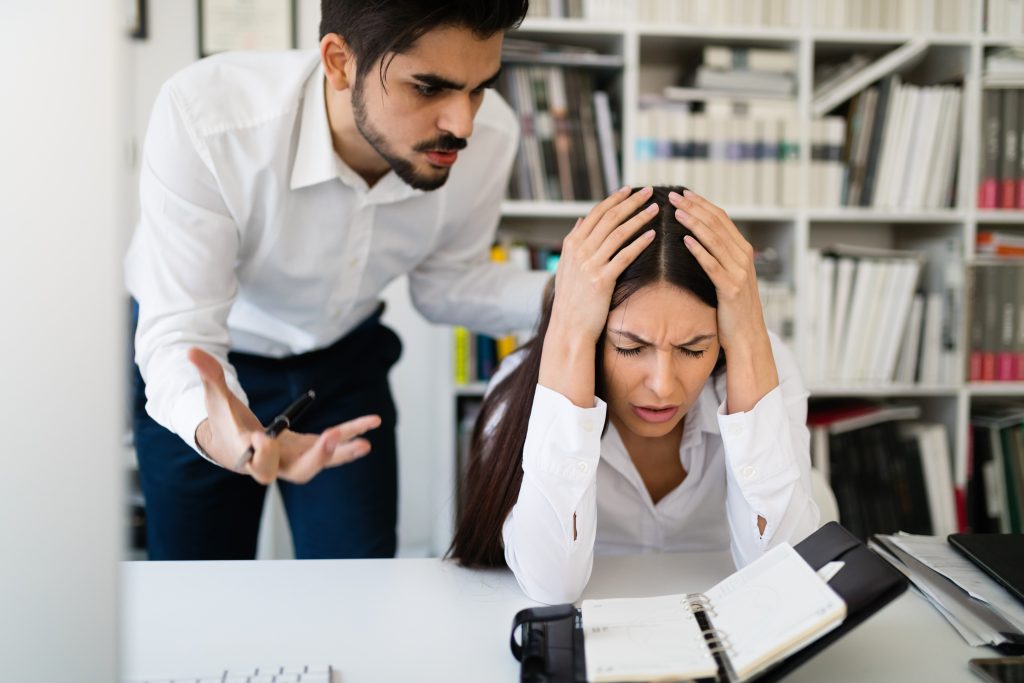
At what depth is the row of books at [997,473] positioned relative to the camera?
2324mm

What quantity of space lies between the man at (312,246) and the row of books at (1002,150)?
150cm

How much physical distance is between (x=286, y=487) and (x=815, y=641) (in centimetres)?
106

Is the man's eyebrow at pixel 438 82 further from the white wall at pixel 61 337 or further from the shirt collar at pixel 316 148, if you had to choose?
the white wall at pixel 61 337

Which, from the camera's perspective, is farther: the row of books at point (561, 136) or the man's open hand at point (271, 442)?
the row of books at point (561, 136)

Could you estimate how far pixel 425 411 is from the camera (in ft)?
8.40

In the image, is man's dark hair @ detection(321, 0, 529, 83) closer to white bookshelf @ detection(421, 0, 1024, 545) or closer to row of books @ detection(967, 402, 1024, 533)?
white bookshelf @ detection(421, 0, 1024, 545)

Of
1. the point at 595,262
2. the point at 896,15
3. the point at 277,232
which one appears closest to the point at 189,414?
the point at 277,232

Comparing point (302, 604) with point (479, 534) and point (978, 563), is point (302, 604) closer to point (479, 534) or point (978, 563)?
point (479, 534)

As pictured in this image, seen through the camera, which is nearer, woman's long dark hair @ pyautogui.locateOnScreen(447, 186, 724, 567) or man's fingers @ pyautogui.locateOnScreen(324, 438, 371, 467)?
man's fingers @ pyautogui.locateOnScreen(324, 438, 371, 467)

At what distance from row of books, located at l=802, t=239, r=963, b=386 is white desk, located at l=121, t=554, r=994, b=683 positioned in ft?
4.44

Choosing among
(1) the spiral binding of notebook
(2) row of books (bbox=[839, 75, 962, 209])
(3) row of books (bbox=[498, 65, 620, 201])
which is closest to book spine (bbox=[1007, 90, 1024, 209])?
(2) row of books (bbox=[839, 75, 962, 209])

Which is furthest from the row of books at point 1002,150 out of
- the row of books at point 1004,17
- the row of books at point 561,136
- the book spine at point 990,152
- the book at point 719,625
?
the book at point 719,625

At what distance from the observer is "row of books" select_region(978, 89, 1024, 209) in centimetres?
227

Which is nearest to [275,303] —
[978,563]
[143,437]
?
[143,437]
